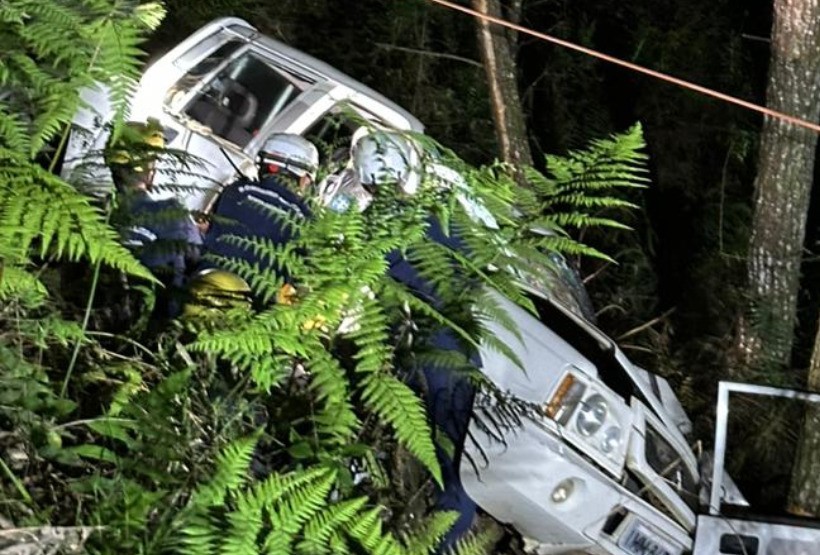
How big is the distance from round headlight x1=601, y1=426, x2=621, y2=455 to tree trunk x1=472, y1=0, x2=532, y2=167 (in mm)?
3190

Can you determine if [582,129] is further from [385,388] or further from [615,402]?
[385,388]

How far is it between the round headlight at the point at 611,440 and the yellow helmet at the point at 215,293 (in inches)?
66.8

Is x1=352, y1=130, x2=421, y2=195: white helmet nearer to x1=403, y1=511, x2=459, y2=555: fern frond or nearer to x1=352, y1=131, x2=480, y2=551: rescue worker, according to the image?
x1=352, y1=131, x2=480, y2=551: rescue worker

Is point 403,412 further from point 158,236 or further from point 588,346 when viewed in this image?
point 588,346

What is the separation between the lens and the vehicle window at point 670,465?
4.55 metres

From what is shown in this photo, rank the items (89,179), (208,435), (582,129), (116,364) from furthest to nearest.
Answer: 1. (582,129)
2. (89,179)
3. (116,364)
4. (208,435)

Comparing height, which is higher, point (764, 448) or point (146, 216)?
point (146, 216)

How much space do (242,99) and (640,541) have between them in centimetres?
373

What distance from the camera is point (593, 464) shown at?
4.15 meters

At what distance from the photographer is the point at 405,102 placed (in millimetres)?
9039

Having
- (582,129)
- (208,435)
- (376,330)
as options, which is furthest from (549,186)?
(582,129)

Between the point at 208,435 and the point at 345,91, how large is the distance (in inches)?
173

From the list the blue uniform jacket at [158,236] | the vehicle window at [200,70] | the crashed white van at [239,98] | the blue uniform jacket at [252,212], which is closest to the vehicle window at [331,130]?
the crashed white van at [239,98]

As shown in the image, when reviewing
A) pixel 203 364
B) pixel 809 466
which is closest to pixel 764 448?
pixel 809 466
